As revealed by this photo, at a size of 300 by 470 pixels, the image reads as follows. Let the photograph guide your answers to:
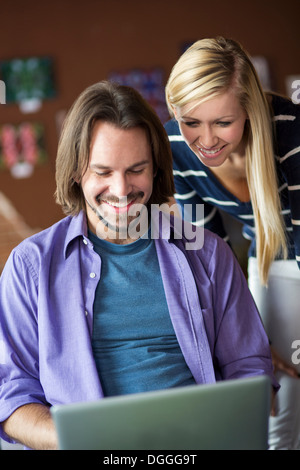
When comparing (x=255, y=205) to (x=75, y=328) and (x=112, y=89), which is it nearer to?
(x=112, y=89)

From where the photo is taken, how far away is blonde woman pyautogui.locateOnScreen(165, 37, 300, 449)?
1.67 metres

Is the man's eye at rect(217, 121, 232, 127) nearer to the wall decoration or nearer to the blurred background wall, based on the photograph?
the blurred background wall

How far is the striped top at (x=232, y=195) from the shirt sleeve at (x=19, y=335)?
0.70 m

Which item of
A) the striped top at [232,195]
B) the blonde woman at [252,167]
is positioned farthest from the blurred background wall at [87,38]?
the blonde woman at [252,167]

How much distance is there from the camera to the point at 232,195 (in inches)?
77.4

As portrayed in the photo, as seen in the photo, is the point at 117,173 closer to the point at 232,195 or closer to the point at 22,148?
the point at 232,195

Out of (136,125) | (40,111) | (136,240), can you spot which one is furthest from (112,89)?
(40,111)

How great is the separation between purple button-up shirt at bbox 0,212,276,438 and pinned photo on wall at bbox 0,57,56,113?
3.73 meters

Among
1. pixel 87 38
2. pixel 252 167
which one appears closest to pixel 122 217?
pixel 252 167

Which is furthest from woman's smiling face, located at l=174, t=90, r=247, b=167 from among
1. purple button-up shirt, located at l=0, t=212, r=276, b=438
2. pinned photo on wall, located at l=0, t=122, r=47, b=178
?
pinned photo on wall, located at l=0, t=122, r=47, b=178

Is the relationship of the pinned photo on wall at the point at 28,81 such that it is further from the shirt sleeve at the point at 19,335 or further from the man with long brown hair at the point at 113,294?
the shirt sleeve at the point at 19,335

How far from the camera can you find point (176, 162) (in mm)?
2018

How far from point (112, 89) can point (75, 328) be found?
0.60m

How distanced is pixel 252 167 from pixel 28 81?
3.72m
